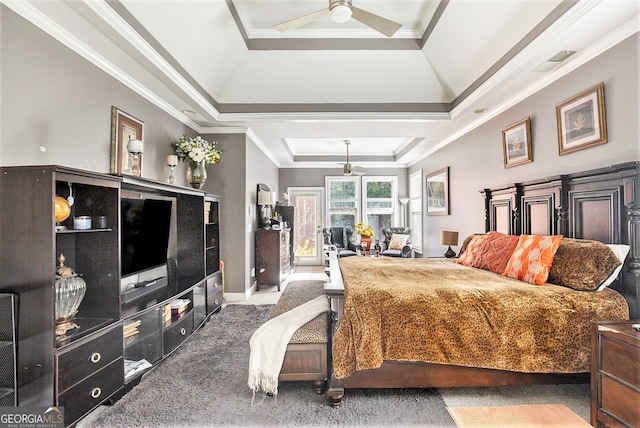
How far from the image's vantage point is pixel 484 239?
318cm

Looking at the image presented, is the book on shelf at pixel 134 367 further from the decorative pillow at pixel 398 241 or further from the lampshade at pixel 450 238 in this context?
the decorative pillow at pixel 398 241

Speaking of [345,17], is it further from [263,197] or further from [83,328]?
[263,197]

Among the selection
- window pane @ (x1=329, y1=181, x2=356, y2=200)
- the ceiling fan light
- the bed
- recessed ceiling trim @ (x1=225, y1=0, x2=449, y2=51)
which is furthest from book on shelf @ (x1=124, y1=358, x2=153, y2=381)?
window pane @ (x1=329, y1=181, x2=356, y2=200)

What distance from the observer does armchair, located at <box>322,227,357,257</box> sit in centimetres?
683

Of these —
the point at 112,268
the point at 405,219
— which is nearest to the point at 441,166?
the point at 405,219

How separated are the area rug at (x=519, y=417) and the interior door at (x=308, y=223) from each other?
5973 millimetres

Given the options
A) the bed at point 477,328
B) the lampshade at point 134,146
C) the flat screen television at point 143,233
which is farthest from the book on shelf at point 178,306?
the bed at point 477,328

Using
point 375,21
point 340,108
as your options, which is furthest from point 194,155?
point 375,21

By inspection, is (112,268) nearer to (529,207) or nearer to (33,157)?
(33,157)

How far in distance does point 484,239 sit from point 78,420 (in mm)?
3641

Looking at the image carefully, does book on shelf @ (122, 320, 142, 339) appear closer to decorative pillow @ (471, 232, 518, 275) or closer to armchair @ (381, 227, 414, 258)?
decorative pillow @ (471, 232, 518, 275)

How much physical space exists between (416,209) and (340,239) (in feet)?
6.50

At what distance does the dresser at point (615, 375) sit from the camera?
4.90 ft

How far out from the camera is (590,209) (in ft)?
7.72
